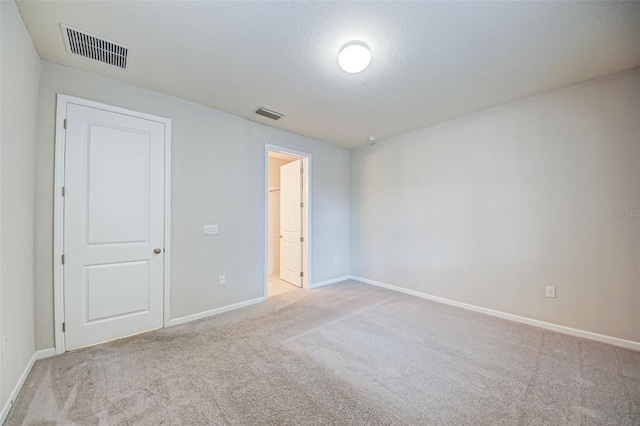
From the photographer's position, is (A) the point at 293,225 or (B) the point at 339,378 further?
(A) the point at 293,225

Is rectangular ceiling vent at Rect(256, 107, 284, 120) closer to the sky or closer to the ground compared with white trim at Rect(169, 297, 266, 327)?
closer to the sky

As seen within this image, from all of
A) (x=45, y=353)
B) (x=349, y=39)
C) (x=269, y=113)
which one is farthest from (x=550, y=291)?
(x=45, y=353)

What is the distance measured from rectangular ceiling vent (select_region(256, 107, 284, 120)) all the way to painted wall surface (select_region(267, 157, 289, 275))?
7.06ft

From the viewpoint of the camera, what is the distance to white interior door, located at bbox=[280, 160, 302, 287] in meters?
4.53

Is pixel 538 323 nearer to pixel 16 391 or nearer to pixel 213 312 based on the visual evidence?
pixel 213 312

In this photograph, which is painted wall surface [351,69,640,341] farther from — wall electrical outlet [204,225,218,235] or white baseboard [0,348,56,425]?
white baseboard [0,348,56,425]

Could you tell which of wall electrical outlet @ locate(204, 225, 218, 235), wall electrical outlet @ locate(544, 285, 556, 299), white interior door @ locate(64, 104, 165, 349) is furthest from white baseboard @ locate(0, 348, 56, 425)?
wall electrical outlet @ locate(544, 285, 556, 299)

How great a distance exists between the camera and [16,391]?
5.62 feet

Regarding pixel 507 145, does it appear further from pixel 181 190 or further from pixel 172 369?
pixel 172 369

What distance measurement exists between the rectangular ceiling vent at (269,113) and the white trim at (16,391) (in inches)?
126

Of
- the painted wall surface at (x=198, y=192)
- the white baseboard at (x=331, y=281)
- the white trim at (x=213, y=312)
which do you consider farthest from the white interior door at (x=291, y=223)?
the white trim at (x=213, y=312)

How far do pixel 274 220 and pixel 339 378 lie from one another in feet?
14.0

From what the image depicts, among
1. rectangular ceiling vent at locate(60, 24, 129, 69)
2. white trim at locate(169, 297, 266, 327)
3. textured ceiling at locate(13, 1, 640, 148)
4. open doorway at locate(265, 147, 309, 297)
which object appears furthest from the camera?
open doorway at locate(265, 147, 309, 297)

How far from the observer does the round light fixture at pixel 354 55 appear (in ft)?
6.53
